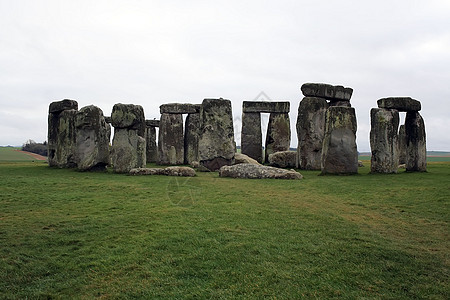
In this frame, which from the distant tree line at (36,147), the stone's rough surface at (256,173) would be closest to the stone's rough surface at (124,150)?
the stone's rough surface at (256,173)

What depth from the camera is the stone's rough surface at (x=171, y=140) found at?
1973cm

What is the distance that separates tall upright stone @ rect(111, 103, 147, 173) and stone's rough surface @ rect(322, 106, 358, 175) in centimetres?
627

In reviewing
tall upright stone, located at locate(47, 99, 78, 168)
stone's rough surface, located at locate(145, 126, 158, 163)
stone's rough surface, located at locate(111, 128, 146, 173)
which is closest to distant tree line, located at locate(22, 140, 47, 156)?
stone's rough surface, located at locate(145, 126, 158, 163)

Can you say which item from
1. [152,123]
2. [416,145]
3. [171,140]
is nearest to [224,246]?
[416,145]

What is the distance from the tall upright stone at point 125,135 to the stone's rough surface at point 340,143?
20.6ft

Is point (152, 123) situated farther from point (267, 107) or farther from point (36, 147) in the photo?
point (36, 147)

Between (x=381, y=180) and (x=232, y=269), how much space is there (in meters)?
7.86

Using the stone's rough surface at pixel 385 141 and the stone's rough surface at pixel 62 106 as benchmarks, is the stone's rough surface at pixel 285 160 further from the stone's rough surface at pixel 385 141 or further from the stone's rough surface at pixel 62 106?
the stone's rough surface at pixel 62 106

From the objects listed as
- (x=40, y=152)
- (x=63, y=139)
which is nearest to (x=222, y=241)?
(x=63, y=139)

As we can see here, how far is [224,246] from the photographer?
4.22m

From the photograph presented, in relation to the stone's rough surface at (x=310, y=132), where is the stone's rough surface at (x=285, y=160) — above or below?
below

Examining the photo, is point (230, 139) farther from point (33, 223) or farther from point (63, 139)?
point (33, 223)

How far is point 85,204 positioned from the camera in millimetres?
6691

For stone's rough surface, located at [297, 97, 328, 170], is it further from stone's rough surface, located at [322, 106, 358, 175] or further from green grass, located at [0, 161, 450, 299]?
green grass, located at [0, 161, 450, 299]
